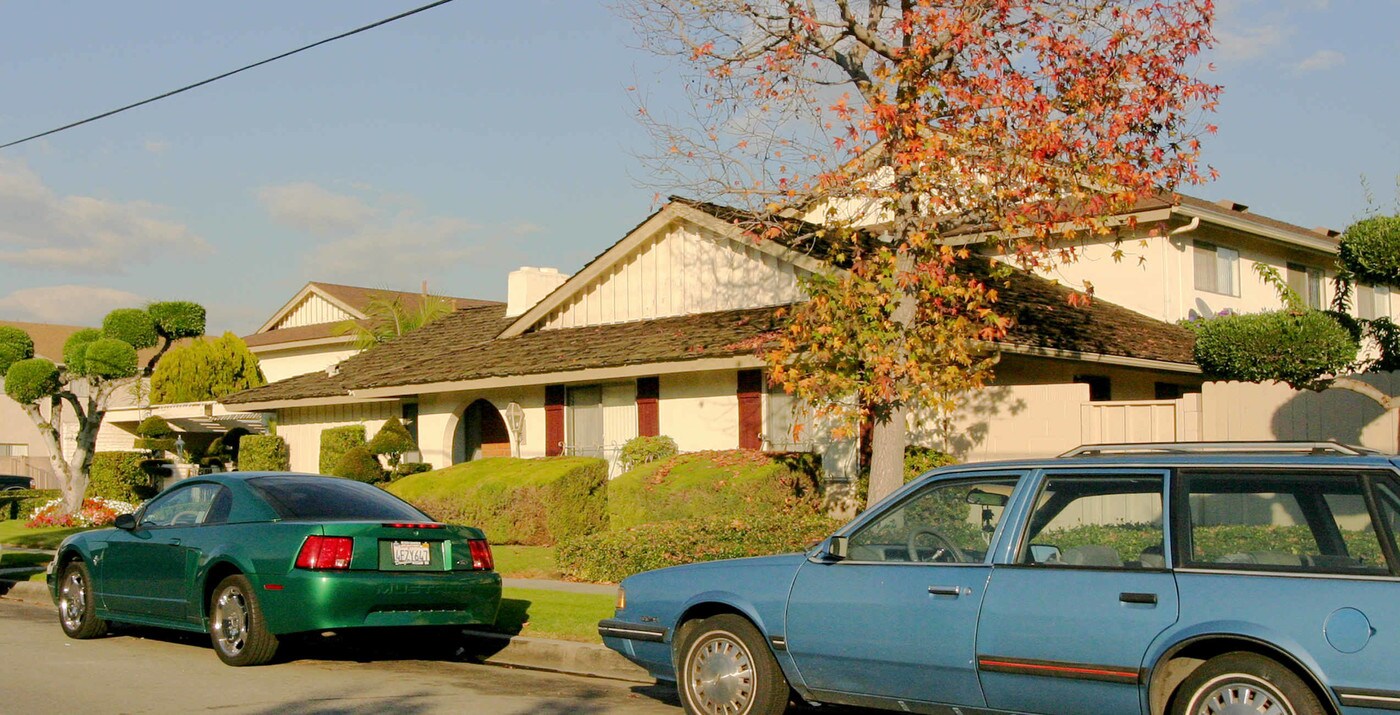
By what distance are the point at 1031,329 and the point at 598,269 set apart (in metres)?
7.99

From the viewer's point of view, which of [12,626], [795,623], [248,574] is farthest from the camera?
[12,626]

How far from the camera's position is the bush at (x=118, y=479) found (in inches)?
1270

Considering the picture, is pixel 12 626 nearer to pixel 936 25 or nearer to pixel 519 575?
pixel 519 575

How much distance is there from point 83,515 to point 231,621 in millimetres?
18503

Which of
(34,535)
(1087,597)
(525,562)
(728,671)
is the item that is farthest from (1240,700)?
(34,535)

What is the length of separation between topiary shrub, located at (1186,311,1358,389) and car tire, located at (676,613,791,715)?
31.3ft

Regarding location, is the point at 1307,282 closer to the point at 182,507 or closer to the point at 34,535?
the point at 182,507

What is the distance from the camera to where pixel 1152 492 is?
22.6 feet

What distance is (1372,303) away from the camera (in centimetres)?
2872

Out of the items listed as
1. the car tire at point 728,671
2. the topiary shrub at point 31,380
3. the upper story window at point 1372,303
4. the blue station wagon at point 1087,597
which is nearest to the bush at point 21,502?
the topiary shrub at point 31,380

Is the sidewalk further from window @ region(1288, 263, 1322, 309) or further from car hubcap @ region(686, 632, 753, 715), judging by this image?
window @ region(1288, 263, 1322, 309)

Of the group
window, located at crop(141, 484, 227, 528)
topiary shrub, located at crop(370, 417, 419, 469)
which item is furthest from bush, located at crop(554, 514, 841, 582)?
topiary shrub, located at crop(370, 417, 419, 469)

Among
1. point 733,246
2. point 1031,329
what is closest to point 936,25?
point 1031,329

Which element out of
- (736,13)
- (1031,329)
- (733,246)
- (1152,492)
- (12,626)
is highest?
(736,13)
